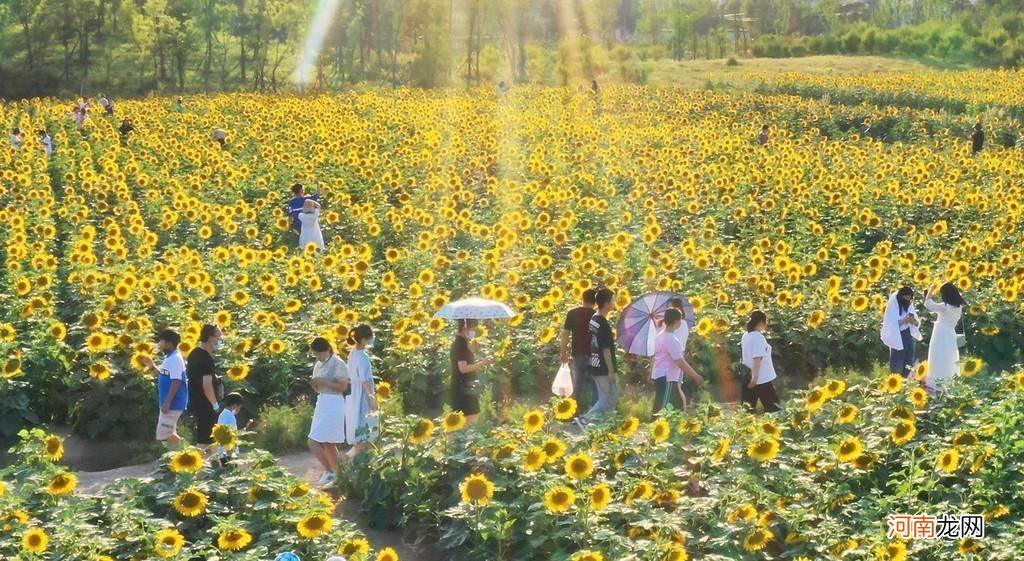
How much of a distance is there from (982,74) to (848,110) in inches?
670

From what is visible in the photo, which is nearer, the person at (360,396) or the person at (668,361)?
the person at (360,396)

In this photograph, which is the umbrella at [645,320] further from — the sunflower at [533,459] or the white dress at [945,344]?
the sunflower at [533,459]

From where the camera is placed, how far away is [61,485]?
6.55 meters

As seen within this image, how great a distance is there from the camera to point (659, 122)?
94.4ft

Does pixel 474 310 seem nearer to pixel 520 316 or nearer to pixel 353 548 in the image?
pixel 520 316

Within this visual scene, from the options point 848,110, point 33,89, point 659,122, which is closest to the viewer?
point 659,122

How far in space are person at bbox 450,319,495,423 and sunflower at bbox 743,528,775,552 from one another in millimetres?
2981

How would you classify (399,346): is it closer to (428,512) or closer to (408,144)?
(428,512)

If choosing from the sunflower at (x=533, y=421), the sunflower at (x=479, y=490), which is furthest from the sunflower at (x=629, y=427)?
the sunflower at (x=479, y=490)

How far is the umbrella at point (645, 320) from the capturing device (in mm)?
9820

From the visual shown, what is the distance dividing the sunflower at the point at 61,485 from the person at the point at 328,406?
1939mm

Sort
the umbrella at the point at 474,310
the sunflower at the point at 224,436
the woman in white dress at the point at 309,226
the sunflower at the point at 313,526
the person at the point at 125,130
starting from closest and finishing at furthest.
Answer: the sunflower at the point at 313,526 → the sunflower at the point at 224,436 → the umbrella at the point at 474,310 → the woman in white dress at the point at 309,226 → the person at the point at 125,130

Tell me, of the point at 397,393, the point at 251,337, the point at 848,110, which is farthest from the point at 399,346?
the point at 848,110

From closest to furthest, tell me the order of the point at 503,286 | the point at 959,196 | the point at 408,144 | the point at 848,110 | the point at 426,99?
the point at 503,286 → the point at 959,196 → the point at 408,144 → the point at 848,110 → the point at 426,99
